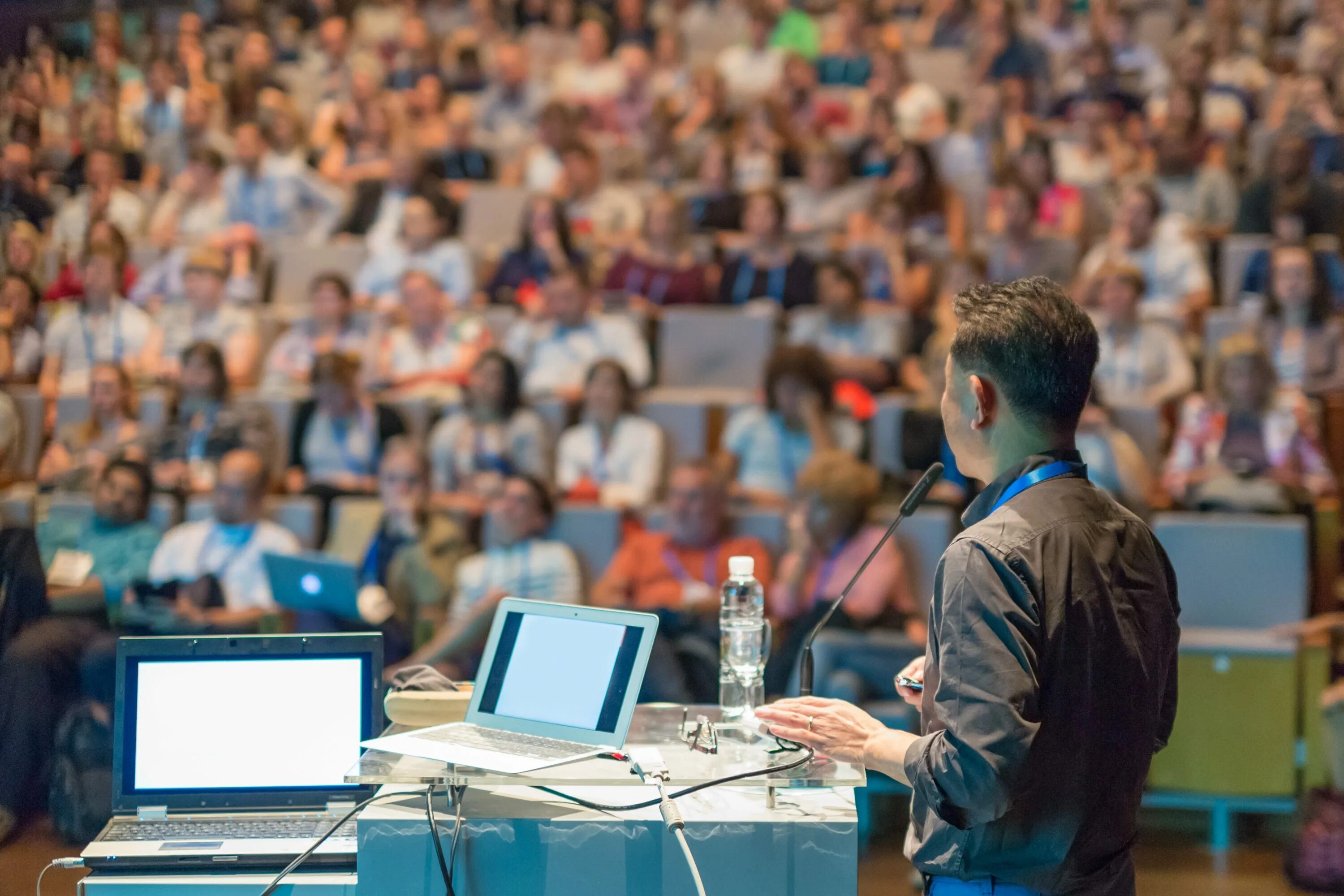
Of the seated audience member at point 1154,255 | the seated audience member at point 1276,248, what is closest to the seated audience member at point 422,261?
the seated audience member at point 1154,255

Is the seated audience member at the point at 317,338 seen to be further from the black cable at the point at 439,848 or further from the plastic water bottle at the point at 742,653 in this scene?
the black cable at the point at 439,848

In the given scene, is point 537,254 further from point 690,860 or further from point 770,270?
point 690,860

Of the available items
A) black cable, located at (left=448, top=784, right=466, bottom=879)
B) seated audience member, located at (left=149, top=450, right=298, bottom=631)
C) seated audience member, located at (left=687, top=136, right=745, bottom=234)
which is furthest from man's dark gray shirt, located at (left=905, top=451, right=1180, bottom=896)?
seated audience member, located at (left=687, top=136, right=745, bottom=234)

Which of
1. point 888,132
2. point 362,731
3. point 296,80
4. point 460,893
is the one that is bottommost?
Result: point 460,893

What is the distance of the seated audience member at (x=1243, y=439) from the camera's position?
12.2ft

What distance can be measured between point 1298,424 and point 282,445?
10.9 feet

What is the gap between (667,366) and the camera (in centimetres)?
463

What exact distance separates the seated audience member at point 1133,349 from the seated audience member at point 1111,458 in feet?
1.49

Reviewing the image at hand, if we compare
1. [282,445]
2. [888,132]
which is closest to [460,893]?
[282,445]

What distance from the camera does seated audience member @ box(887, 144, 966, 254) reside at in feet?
16.6

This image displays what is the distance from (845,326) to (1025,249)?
2.63ft

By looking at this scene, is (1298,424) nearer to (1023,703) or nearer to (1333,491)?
(1333,491)

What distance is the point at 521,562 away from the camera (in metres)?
3.66

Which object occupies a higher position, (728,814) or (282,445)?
(282,445)
